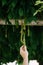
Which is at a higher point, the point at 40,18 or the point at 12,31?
Result: the point at 40,18

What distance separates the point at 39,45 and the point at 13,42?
1.05 ft

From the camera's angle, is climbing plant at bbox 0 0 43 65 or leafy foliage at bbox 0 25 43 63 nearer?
climbing plant at bbox 0 0 43 65

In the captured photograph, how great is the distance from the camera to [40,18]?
2361 millimetres

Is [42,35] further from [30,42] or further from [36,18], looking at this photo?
[36,18]

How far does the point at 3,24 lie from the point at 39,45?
0.52m

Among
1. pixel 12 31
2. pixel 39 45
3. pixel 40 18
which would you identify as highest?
pixel 40 18

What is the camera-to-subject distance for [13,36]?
2.63 meters

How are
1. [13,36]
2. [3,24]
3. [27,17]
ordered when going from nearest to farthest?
[27,17] → [3,24] → [13,36]

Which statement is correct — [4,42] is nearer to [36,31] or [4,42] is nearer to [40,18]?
[36,31]

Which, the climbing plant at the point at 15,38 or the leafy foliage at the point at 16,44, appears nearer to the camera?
the climbing plant at the point at 15,38

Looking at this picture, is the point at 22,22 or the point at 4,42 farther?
the point at 4,42

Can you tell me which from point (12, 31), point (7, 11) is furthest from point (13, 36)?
point (7, 11)

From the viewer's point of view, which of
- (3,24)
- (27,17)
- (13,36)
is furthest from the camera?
(13,36)

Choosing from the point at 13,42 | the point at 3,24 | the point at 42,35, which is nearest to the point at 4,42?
the point at 13,42
